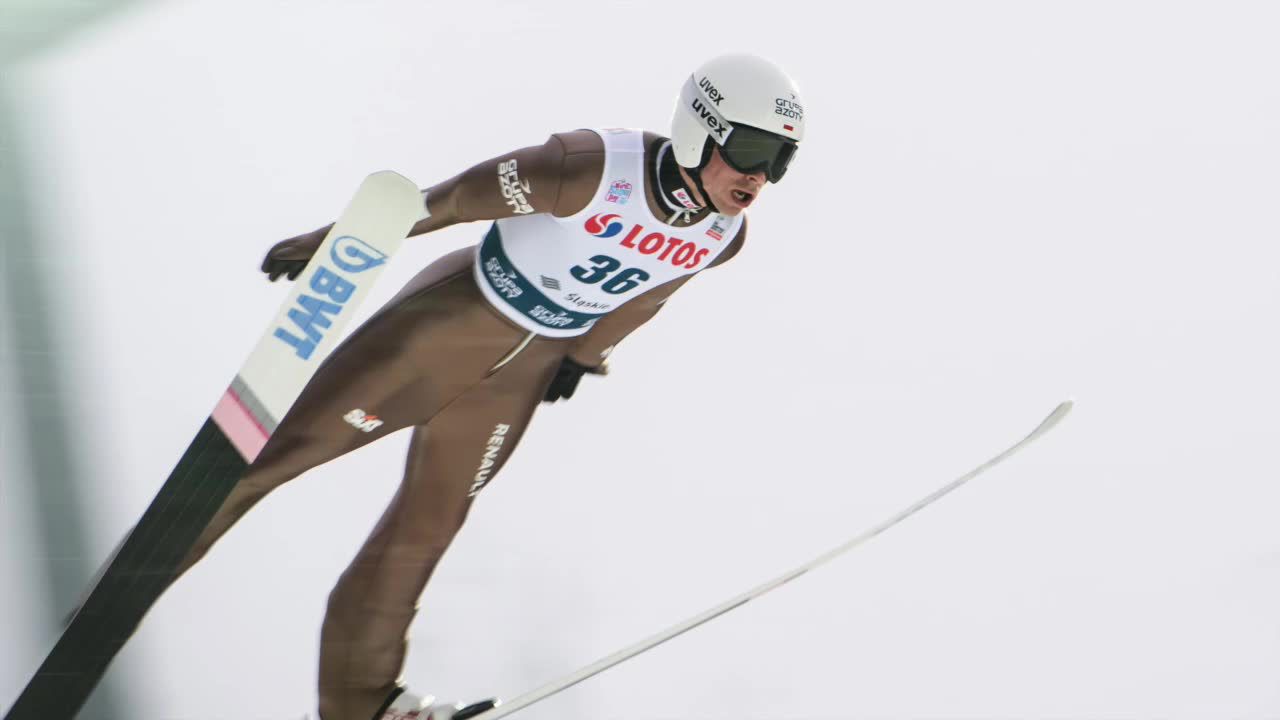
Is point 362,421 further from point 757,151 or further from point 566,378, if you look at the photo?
point 757,151

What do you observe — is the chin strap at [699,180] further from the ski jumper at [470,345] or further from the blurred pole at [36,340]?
the blurred pole at [36,340]

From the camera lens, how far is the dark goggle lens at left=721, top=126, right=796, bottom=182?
4.34 feet

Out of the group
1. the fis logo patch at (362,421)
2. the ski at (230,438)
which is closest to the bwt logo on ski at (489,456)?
the fis logo patch at (362,421)

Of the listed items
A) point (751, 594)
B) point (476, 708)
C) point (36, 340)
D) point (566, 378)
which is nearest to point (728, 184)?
point (566, 378)

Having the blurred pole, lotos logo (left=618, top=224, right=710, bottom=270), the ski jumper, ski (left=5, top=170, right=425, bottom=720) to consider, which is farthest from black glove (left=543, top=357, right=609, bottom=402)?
the blurred pole

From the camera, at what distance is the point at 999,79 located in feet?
5.71

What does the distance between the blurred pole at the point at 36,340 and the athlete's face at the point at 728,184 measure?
0.74 metres

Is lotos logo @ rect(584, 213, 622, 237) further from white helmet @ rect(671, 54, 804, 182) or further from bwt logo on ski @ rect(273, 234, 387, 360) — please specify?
bwt logo on ski @ rect(273, 234, 387, 360)

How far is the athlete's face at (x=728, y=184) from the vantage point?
134 cm

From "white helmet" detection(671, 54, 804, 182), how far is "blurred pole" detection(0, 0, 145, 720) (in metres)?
0.71

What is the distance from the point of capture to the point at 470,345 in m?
1.39

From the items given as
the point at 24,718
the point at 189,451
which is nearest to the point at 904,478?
the point at 189,451

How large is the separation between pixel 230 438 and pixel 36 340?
27 centimetres

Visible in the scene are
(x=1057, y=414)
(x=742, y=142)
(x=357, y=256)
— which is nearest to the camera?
(x=357, y=256)
